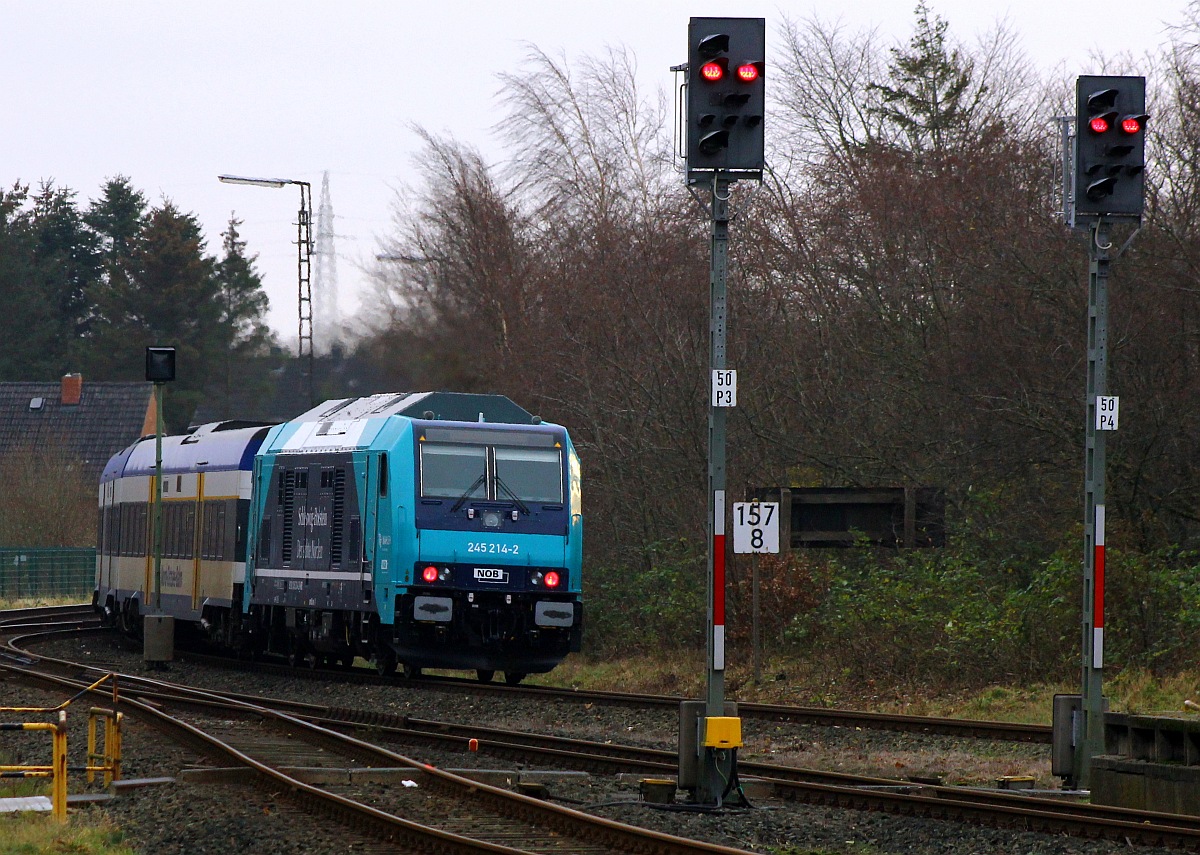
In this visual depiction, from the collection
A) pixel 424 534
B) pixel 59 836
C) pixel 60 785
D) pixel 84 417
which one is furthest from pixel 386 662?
pixel 84 417

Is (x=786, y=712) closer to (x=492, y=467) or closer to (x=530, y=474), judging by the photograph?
(x=530, y=474)

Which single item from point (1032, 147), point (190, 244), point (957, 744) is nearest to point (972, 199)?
point (1032, 147)

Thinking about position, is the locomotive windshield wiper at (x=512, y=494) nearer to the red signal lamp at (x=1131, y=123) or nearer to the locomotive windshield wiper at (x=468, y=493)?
the locomotive windshield wiper at (x=468, y=493)

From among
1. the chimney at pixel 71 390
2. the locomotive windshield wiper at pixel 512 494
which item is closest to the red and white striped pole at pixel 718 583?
the locomotive windshield wiper at pixel 512 494

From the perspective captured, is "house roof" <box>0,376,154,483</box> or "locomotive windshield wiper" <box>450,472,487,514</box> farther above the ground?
"house roof" <box>0,376,154,483</box>

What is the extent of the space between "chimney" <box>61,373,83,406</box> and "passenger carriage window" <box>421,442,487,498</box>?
176 feet

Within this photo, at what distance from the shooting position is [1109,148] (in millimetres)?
13055

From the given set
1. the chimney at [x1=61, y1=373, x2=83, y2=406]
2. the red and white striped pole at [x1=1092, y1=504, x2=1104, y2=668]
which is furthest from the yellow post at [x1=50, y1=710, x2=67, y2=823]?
the chimney at [x1=61, y1=373, x2=83, y2=406]

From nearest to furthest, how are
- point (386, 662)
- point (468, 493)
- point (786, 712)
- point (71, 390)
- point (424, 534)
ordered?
point (786, 712)
point (424, 534)
point (468, 493)
point (386, 662)
point (71, 390)

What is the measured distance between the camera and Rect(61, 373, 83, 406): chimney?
7162cm

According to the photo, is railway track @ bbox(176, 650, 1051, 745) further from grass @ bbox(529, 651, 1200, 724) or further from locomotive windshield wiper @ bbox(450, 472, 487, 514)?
locomotive windshield wiper @ bbox(450, 472, 487, 514)

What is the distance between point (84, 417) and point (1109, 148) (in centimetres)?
6389

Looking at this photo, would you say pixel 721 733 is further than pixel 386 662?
No

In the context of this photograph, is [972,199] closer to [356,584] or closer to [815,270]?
[815,270]
